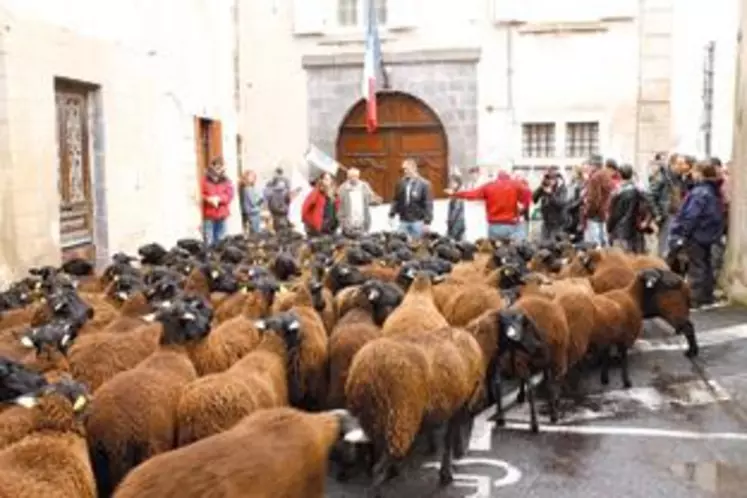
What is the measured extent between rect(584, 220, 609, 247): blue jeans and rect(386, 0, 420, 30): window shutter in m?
9.01

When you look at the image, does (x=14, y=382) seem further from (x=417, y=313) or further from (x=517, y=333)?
(x=517, y=333)

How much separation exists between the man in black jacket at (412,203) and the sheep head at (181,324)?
26.8 feet

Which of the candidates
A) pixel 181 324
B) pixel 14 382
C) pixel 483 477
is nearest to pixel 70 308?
pixel 181 324

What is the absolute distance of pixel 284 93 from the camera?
72.8ft

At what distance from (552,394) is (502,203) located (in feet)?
22.1

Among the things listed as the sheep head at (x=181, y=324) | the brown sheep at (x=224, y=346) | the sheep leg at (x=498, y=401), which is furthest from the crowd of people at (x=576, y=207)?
the sheep head at (x=181, y=324)

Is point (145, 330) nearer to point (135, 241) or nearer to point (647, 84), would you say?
point (135, 241)

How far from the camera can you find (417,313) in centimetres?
688

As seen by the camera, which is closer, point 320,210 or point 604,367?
point 604,367

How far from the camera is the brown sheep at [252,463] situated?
12.1ft

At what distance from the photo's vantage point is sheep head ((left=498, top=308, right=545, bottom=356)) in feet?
21.2

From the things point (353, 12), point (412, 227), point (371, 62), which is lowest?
point (412, 227)

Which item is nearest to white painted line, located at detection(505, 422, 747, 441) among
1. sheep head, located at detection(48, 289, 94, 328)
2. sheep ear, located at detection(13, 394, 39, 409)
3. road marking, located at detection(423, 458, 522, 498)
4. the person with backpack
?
road marking, located at detection(423, 458, 522, 498)

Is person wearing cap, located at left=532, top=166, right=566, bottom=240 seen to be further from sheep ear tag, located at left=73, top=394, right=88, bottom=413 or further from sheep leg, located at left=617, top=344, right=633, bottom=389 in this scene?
sheep ear tag, located at left=73, top=394, right=88, bottom=413
